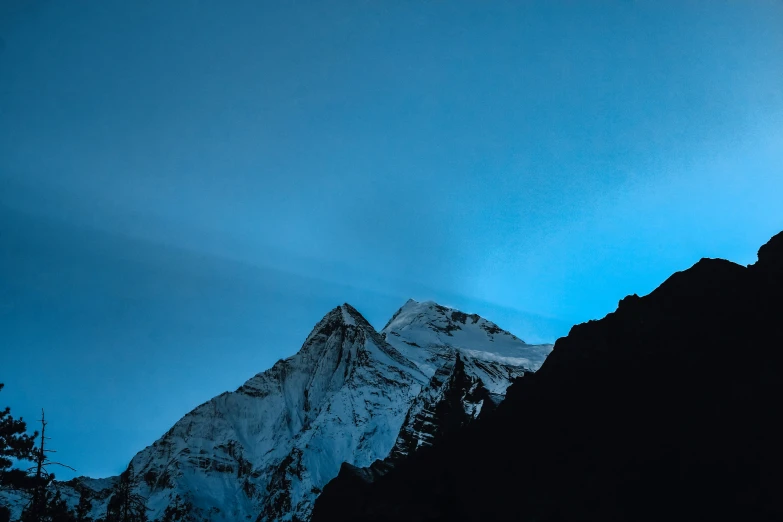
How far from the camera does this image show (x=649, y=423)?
92.9ft

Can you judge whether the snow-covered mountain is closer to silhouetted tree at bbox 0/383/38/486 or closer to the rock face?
the rock face

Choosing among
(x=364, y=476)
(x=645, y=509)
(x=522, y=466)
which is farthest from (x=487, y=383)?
(x=645, y=509)

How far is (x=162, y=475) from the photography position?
160875mm

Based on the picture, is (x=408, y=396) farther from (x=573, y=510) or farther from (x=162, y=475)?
(x=573, y=510)

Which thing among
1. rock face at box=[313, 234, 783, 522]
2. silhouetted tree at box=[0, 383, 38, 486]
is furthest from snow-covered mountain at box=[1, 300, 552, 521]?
silhouetted tree at box=[0, 383, 38, 486]

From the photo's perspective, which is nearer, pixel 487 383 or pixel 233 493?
pixel 487 383

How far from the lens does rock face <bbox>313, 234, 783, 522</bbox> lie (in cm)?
2492

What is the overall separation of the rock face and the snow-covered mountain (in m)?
47.3

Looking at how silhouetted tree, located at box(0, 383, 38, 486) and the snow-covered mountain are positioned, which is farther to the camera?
the snow-covered mountain

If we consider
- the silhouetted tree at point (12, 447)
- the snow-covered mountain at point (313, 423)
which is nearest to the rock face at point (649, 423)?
the silhouetted tree at point (12, 447)

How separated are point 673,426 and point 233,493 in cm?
15467

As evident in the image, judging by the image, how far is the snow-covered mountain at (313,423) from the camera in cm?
10831

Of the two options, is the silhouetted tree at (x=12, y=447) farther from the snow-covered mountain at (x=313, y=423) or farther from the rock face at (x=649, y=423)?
the snow-covered mountain at (x=313, y=423)

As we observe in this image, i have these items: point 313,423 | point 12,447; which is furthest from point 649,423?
point 313,423
